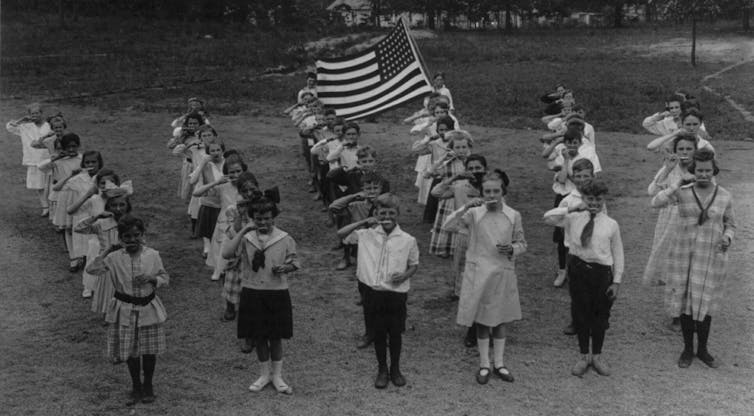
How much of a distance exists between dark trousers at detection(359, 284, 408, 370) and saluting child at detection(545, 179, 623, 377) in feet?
4.62

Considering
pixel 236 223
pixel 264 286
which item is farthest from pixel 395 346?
pixel 236 223

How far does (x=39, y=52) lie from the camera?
3406cm

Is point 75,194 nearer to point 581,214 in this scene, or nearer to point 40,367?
point 40,367

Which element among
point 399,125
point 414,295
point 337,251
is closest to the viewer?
point 414,295

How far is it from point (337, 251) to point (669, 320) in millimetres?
4138

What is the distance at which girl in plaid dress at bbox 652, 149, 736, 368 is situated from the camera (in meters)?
6.54

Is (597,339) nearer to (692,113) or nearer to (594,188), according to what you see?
(594,188)

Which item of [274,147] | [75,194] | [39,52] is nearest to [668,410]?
[75,194]

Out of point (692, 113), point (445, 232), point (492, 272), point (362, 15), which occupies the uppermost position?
point (362, 15)

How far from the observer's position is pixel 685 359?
6570 mm

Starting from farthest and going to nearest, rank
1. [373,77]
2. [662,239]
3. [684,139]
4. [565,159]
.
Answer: [373,77], [565,159], [662,239], [684,139]

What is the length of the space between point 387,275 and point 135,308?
1.89 meters

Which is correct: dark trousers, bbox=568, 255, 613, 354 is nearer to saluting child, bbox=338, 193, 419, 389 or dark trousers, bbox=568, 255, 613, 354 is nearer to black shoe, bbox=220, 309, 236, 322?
saluting child, bbox=338, 193, 419, 389

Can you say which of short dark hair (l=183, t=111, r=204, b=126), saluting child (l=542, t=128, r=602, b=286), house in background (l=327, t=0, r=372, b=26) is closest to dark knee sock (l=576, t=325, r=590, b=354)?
saluting child (l=542, t=128, r=602, b=286)
